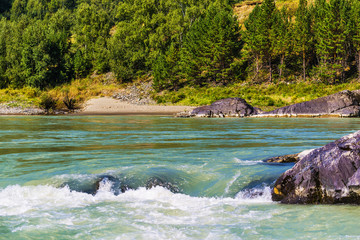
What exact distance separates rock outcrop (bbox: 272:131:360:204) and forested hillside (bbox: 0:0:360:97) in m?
41.6

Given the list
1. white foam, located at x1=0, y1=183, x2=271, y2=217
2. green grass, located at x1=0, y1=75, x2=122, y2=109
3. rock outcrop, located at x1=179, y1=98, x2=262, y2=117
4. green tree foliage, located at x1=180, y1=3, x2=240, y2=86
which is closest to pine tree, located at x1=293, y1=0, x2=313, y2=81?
green tree foliage, located at x1=180, y1=3, x2=240, y2=86

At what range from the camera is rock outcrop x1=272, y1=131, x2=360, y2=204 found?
20.9 feet

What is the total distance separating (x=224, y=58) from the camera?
55.6 m

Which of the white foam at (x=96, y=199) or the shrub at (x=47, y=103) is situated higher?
the shrub at (x=47, y=103)

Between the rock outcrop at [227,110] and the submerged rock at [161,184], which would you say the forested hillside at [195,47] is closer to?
the rock outcrop at [227,110]

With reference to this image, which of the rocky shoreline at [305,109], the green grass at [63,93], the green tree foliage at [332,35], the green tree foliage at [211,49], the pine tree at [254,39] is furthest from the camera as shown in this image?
the green tree foliage at [211,49]

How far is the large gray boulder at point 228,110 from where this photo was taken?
33812 mm

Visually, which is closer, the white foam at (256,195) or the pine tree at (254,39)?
the white foam at (256,195)

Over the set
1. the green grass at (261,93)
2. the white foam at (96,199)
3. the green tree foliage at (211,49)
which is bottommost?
the white foam at (96,199)

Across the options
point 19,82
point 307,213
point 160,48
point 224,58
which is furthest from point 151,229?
point 19,82

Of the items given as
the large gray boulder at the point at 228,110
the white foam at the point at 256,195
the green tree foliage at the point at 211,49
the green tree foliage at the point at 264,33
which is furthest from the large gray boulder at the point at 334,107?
the white foam at the point at 256,195

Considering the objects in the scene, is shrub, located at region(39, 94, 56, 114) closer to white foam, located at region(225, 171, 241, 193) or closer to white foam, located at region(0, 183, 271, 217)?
white foam, located at region(0, 183, 271, 217)

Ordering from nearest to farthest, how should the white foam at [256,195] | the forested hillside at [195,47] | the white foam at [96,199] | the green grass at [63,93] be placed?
the white foam at [96,199] < the white foam at [256,195] < the forested hillside at [195,47] < the green grass at [63,93]

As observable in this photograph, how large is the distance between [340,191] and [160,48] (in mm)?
62810
